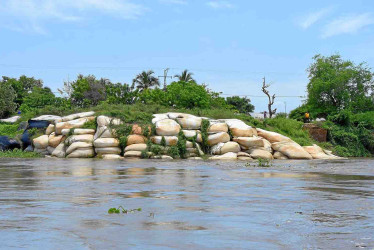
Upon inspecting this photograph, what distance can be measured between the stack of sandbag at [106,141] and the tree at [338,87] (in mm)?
23676

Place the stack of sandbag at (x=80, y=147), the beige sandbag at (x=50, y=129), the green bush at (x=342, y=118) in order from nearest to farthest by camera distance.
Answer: the stack of sandbag at (x=80, y=147), the beige sandbag at (x=50, y=129), the green bush at (x=342, y=118)

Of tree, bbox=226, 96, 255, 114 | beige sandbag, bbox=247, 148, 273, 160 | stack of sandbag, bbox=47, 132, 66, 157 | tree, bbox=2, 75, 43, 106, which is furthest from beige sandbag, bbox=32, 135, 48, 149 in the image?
tree, bbox=226, 96, 255, 114

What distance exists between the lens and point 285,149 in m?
24.4

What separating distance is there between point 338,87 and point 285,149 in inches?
812

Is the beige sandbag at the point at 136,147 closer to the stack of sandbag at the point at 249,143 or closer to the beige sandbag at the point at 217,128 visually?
the beige sandbag at the point at 217,128

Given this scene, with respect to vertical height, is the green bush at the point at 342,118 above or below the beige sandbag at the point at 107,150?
above

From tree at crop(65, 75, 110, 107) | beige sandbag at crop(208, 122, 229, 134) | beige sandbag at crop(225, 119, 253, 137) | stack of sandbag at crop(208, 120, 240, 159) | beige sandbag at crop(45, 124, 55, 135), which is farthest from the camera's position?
tree at crop(65, 75, 110, 107)

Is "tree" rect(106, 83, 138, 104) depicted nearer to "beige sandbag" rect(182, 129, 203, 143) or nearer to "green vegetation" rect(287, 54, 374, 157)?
"green vegetation" rect(287, 54, 374, 157)

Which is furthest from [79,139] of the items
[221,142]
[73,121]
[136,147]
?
[221,142]

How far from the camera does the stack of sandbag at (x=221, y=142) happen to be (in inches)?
918

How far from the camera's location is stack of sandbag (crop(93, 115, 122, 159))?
908 inches

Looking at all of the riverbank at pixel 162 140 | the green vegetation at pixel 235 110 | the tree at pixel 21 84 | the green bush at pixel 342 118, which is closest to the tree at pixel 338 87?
the green vegetation at pixel 235 110

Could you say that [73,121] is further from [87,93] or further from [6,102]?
[87,93]

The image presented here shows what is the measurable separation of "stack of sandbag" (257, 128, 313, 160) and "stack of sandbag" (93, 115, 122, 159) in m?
7.24
